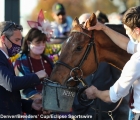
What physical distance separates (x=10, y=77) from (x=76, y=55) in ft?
2.23

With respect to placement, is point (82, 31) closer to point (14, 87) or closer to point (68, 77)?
point (68, 77)

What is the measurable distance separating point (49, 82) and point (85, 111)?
220 cm

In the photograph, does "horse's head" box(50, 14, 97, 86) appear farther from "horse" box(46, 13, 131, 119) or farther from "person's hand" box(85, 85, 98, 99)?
"person's hand" box(85, 85, 98, 99)

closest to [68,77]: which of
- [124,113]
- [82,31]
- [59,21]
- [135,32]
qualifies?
[82,31]

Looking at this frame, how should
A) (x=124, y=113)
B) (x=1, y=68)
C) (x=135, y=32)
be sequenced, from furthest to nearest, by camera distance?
(x=124, y=113) → (x=1, y=68) → (x=135, y=32)

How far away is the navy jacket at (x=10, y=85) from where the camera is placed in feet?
12.4

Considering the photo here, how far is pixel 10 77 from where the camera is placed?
379 centimetres

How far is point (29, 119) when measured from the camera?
4.66 metres

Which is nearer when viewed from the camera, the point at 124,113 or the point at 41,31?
the point at 41,31

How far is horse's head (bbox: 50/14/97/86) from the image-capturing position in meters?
3.89

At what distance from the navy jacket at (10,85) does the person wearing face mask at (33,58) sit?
726 millimetres

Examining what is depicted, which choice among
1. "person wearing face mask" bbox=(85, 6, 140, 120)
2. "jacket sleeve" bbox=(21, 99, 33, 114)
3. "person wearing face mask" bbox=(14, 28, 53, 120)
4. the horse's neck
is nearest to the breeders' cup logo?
"person wearing face mask" bbox=(85, 6, 140, 120)

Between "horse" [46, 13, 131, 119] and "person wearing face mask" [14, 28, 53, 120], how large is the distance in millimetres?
885

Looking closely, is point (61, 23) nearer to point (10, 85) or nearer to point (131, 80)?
point (10, 85)
